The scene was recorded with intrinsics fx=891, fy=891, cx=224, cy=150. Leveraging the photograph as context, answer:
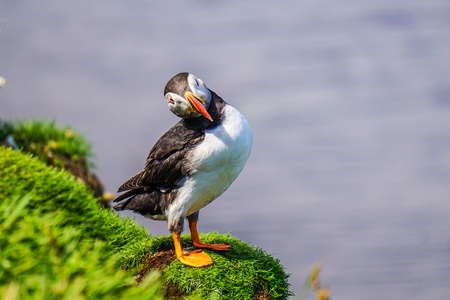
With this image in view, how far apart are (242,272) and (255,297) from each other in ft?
0.67

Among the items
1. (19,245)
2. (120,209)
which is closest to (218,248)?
(120,209)

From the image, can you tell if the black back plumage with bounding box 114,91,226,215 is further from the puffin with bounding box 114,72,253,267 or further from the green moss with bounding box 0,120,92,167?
the green moss with bounding box 0,120,92,167

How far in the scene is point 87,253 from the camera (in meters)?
5.32

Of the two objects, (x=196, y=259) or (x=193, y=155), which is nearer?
(x=193, y=155)

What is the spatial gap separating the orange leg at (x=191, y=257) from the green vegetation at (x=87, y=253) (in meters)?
0.05

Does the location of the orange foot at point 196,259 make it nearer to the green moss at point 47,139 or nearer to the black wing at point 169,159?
the black wing at point 169,159

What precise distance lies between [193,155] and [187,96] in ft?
1.41

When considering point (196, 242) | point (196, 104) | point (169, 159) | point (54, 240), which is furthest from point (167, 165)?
point (54, 240)

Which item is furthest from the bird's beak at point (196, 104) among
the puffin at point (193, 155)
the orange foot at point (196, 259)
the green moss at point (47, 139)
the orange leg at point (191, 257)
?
the green moss at point (47, 139)

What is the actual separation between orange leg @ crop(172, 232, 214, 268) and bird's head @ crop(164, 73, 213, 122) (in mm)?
910

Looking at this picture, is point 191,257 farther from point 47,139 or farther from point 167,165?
point 47,139

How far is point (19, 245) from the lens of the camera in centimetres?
490

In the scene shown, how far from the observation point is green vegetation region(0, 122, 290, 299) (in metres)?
4.57

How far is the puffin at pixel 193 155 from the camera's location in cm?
621
